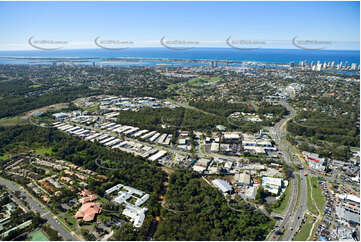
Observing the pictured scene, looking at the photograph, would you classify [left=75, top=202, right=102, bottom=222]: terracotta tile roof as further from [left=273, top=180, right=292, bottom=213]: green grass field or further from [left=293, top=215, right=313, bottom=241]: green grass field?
[left=293, top=215, right=313, bottom=241]: green grass field

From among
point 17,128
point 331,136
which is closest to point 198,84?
point 331,136

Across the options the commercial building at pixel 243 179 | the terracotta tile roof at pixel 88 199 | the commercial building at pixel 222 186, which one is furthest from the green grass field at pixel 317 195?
the terracotta tile roof at pixel 88 199

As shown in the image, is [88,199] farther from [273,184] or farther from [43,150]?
[273,184]

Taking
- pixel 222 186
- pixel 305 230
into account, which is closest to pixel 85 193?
pixel 222 186

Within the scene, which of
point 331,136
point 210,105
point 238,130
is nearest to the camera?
point 331,136

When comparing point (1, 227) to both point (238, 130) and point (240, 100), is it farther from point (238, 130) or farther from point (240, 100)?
point (240, 100)

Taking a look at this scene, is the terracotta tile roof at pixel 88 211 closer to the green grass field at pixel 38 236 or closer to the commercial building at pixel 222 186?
the green grass field at pixel 38 236
